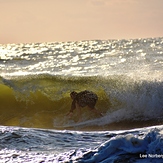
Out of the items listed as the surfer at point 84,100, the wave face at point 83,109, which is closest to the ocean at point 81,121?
the wave face at point 83,109

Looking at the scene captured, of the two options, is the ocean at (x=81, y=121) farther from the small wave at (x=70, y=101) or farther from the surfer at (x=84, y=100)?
the surfer at (x=84, y=100)

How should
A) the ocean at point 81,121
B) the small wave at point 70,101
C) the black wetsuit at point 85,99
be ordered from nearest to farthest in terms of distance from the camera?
the ocean at point 81,121
the small wave at point 70,101
the black wetsuit at point 85,99

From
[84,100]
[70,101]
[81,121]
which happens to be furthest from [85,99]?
[70,101]

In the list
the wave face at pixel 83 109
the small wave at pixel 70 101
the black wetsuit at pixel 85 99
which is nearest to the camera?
the wave face at pixel 83 109

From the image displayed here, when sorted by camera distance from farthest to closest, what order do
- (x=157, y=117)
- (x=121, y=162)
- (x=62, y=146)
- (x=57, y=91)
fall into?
(x=57, y=91) → (x=157, y=117) → (x=62, y=146) → (x=121, y=162)

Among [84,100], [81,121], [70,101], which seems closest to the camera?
[81,121]

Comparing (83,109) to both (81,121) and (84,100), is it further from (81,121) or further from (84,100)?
(81,121)

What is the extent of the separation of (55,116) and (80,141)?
25.5 feet

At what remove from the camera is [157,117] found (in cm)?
1153

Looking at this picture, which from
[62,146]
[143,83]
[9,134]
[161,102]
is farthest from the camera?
[143,83]

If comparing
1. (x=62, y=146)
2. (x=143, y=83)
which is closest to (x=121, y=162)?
(x=62, y=146)

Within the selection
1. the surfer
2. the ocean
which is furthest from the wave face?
the surfer

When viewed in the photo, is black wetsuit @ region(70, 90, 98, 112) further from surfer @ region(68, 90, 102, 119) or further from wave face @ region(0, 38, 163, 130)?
wave face @ region(0, 38, 163, 130)

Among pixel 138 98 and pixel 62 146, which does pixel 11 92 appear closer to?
pixel 138 98
